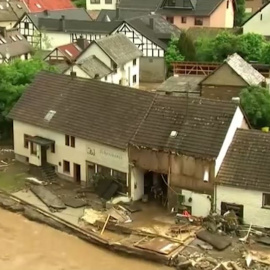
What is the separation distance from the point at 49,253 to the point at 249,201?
28.5 ft

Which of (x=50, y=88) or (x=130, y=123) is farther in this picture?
(x=50, y=88)

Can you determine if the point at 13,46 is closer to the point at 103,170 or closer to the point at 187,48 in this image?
the point at 187,48

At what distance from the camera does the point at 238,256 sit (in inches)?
1047

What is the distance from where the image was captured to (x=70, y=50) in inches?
2234

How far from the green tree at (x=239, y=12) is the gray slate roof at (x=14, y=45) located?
27.9 meters

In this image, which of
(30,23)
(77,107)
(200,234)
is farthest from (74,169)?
(30,23)

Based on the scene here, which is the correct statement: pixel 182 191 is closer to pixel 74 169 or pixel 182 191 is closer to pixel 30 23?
pixel 74 169

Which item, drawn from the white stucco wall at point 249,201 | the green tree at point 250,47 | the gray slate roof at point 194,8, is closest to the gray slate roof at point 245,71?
the green tree at point 250,47

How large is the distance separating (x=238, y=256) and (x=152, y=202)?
6527 millimetres

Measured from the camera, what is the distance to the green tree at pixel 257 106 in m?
37.4

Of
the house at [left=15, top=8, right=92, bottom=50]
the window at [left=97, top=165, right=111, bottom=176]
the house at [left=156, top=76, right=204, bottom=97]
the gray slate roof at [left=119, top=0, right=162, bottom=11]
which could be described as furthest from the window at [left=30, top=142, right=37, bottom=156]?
the gray slate roof at [left=119, top=0, right=162, bottom=11]

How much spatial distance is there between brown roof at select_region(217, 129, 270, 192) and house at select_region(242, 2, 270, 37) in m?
30.0

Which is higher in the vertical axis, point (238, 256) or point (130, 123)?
point (130, 123)

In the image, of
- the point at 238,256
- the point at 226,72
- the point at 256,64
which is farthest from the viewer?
the point at 256,64
